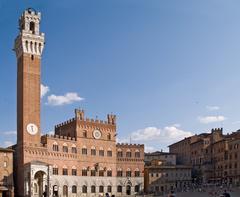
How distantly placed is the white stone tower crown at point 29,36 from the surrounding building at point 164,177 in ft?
124

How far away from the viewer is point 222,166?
4067 inches

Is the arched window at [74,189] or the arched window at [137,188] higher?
the arched window at [74,189]

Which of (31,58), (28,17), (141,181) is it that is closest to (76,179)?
(141,181)

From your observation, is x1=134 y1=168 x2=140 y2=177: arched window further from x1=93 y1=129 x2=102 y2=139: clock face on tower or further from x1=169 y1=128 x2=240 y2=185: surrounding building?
x1=169 y1=128 x2=240 y2=185: surrounding building

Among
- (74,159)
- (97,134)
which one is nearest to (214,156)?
(97,134)

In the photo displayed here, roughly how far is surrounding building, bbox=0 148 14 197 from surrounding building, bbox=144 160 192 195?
3520cm

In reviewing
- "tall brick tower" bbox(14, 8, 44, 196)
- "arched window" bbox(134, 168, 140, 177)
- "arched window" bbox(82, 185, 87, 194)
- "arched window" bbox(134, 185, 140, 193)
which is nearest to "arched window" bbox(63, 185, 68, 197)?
"arched window" bbox(82, 185, 87, 194)

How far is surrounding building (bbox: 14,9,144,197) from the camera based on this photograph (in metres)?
73.1

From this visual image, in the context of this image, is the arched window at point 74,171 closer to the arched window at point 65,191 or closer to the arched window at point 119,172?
the arched window at point 65,191

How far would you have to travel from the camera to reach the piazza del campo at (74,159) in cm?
7262

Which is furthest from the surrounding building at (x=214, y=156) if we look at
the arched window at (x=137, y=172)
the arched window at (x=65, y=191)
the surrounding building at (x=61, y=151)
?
the arched window at (x=65, y=191)

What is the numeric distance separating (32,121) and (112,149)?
1923 centimetres

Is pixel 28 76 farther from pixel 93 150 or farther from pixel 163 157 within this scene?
pixel 163 157

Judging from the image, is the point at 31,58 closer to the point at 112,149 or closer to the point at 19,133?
the point at 19,133
